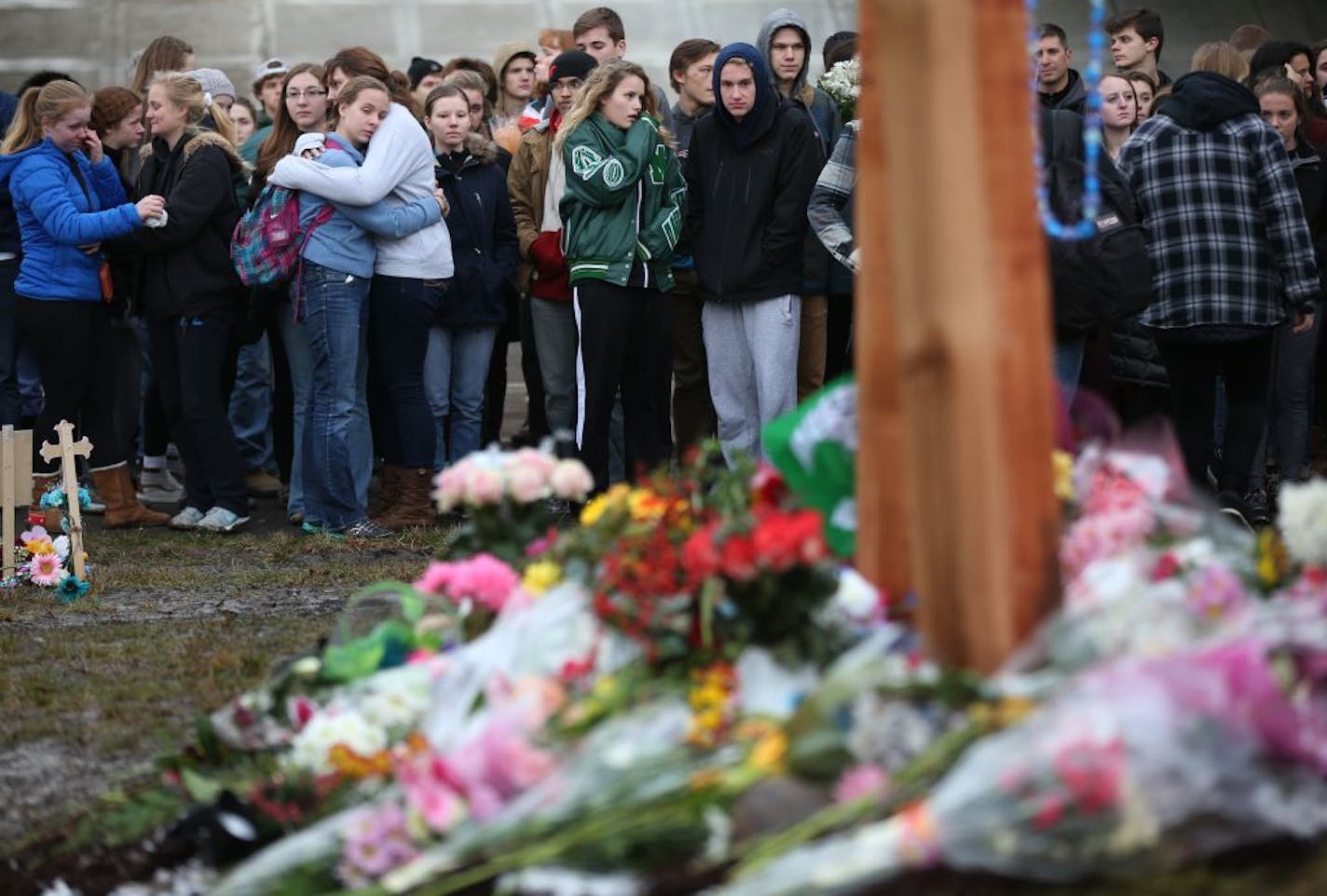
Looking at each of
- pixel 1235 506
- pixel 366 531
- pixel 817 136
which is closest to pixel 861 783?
pixel 1235 506

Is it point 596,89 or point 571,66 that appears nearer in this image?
point 596,89

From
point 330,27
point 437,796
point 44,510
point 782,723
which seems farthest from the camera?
point 330,27

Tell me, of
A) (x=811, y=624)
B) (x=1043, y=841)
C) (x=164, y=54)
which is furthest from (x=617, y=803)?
(x=164, y=54)

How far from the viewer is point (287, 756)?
501 cm

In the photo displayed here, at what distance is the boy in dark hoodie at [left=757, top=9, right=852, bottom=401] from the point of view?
1023 centimetres

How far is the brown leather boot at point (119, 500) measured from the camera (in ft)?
34.8

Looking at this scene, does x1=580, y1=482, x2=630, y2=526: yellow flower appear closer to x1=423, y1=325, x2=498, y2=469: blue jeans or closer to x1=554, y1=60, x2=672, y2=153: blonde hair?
x1=554, y1=60, x2=672, y2=153: blonde hair

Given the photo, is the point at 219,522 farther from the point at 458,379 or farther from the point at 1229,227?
the point at 1229,227

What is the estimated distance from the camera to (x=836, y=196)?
9.85m

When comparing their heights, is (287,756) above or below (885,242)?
below

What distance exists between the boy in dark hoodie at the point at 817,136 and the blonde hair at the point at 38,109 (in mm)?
3417

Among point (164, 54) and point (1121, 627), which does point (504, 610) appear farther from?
point (164, 54)

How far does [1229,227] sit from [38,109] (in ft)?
18.6

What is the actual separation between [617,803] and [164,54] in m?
8.41
